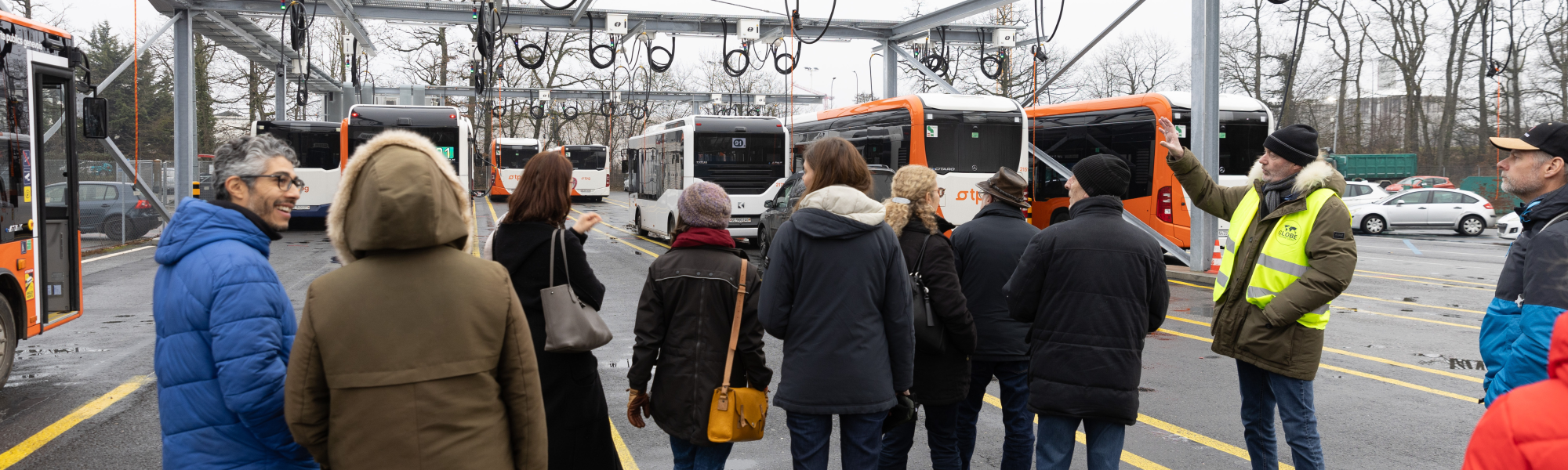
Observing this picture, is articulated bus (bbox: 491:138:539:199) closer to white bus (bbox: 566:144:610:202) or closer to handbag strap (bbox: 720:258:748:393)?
white bus (bbox: 566:144:610:202)

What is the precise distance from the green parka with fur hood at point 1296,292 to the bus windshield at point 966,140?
11.7 meters

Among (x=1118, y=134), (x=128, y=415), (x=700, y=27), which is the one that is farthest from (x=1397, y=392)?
(x=700, y=27)

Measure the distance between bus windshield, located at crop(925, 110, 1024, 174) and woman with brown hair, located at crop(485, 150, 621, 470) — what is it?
12.5 m

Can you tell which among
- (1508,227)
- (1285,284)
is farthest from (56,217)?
(1508,227)

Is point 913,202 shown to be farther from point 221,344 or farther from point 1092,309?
point 221,344

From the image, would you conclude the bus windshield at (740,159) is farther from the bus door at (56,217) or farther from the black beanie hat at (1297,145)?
the black beanie hat at (1297,145)

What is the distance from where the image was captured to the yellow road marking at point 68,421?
4.95 metres

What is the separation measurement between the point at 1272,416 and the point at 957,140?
39.7 ft

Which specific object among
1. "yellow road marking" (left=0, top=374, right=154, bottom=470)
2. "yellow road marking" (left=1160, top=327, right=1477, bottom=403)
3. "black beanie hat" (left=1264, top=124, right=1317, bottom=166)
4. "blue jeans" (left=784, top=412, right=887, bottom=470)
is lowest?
"yellow road marking" (left=1160, top=327, right=1477, bottom=403)

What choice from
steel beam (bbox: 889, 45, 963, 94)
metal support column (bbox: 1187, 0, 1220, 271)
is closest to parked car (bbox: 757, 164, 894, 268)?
metal support column (bbox: 1187, 0, 1220, 271)

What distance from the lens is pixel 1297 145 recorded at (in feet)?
12.9

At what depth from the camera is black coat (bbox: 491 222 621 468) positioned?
3.54m

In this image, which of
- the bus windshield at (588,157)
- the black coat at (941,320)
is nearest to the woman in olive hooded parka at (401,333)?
the black coat at (941,320)

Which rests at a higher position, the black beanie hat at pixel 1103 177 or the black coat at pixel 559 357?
the black beanie hat at pixel 1103 177
